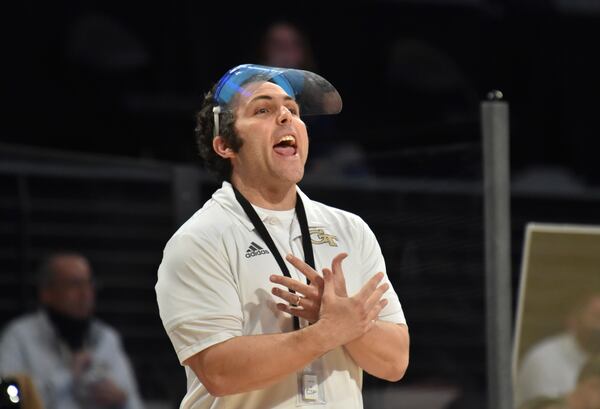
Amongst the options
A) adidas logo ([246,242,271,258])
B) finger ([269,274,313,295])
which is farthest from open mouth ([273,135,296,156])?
finger ([269,274,313,295])

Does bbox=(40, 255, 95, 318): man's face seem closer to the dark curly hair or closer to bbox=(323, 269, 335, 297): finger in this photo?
the dark curly hair

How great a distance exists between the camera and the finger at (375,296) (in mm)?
2646

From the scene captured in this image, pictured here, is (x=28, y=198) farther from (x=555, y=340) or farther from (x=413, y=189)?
(x=555, y=340)

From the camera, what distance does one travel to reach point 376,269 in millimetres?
2953

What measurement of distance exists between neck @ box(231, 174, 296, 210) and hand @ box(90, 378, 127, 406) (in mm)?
2150

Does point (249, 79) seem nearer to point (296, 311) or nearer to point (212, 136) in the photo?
point (212, 136)

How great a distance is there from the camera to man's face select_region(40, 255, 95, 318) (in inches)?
195

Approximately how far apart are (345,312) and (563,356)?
65.0 inches

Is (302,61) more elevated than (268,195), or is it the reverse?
(302,61)

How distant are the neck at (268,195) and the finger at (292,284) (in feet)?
0.95

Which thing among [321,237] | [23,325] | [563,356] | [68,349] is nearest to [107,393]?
[68,349]

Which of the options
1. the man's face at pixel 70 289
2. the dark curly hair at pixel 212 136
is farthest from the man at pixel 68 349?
the dark curly hair at pixel 212 136

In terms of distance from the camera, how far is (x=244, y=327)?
2744 millimetres

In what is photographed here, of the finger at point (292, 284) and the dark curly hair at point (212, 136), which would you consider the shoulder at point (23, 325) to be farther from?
the finger at point (292, 284)
